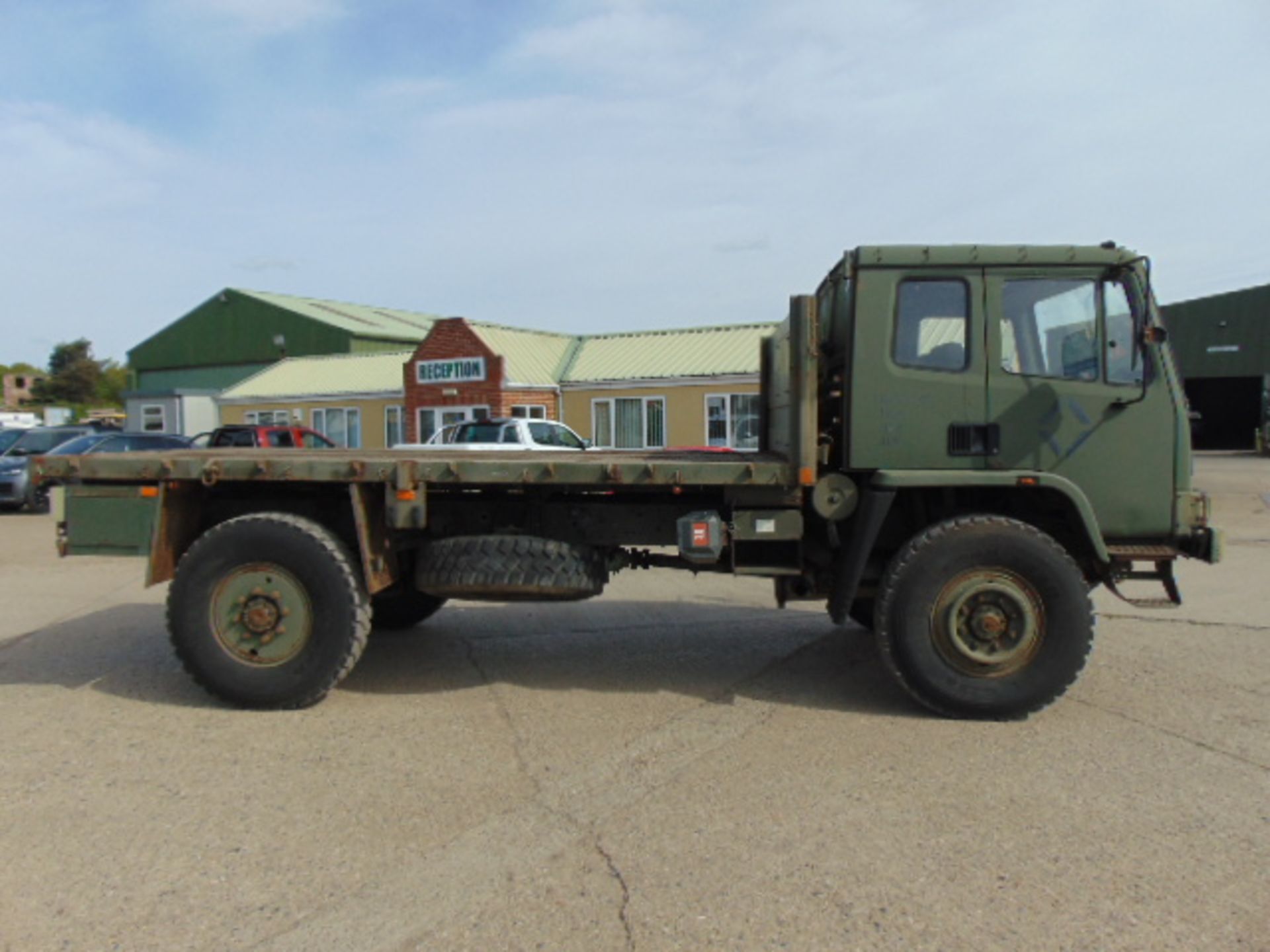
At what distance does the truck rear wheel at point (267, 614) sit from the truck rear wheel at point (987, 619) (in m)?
3.21

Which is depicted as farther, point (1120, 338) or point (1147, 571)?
point (1147, 571)

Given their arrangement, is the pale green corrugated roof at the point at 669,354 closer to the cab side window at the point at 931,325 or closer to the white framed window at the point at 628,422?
the white framed window at the point at 628,422

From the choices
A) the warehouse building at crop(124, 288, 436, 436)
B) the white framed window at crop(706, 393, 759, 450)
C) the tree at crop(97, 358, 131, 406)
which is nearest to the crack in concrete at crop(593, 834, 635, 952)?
the white framed window at crop(706, 393, 759, 450)

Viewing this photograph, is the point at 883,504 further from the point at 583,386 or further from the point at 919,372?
the point at 583,386

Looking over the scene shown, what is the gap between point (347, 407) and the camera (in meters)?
31.4

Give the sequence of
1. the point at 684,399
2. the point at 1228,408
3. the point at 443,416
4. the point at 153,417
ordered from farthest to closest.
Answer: the point at 1228,408, the point at 153,417, the point at 443,416, the point at 684,399

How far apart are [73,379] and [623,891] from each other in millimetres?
92544

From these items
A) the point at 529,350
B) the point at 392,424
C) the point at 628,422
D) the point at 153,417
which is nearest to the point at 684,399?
the point at 628,422

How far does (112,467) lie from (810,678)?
15.1ft

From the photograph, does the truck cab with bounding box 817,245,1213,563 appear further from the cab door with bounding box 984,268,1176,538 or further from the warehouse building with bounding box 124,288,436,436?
the warehouse building with bounding box 124,288,436,436

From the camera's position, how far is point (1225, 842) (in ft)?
12.4

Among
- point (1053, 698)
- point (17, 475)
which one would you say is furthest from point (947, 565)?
point (17, 475)

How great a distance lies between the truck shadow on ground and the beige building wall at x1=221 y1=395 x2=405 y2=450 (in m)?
22.4

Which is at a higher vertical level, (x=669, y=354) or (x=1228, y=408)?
(x=669, y=354)
